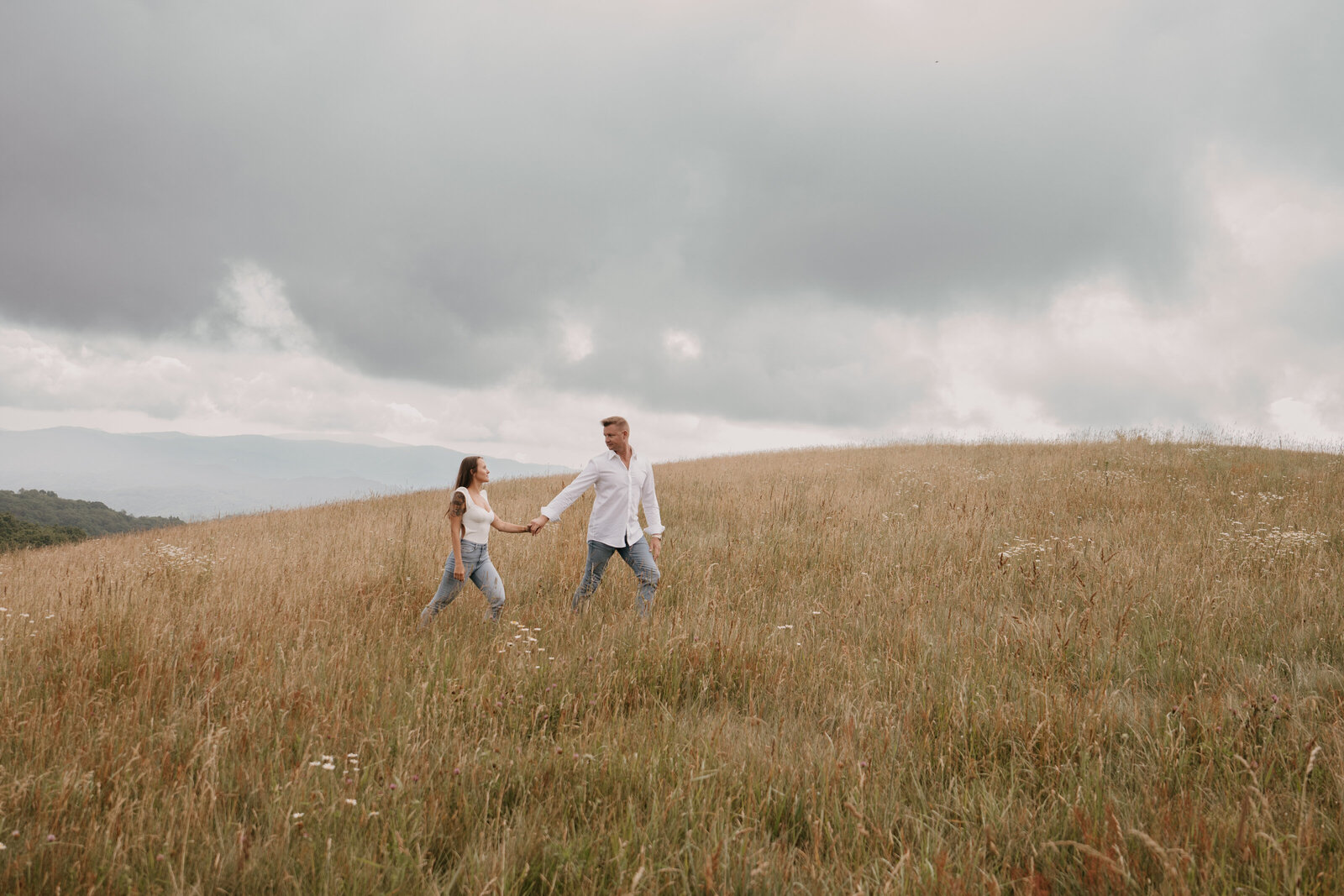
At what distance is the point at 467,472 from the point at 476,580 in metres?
0.99

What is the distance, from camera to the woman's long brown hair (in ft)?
18.3

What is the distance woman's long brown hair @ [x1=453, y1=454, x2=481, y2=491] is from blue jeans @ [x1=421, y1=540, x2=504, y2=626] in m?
0.54

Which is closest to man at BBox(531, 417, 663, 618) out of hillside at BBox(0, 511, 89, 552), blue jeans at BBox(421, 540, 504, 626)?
blue jeans at BBox(421, 540, 504, 626)

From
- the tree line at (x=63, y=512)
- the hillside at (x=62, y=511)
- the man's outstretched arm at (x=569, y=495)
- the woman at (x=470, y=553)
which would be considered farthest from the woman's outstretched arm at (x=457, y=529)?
the hillside at (x=62, y=511)

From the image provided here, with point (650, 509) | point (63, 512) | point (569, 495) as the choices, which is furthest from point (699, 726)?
point (63, 512)

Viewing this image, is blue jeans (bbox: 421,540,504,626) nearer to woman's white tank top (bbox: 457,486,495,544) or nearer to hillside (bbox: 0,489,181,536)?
woman's white tank top (bbox: 457,486,495,544)

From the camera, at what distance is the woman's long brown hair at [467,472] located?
5570mm

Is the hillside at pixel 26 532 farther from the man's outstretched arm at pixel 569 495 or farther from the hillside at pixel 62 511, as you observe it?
the man's outstretched arm at pixel 569 495

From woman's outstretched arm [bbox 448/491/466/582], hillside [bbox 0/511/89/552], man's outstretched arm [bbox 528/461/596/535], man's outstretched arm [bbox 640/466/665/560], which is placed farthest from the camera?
hillside [bbox 0/511/89/552]

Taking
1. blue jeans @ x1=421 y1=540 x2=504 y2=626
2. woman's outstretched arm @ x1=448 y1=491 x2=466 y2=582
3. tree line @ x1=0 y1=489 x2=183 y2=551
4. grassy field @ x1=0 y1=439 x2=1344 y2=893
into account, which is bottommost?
tree line @ x1=0 y1=489 x2=183 y2=551

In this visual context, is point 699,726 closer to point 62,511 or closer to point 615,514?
point 615,514

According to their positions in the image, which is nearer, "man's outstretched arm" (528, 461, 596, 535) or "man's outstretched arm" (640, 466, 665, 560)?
"man's outstretched arm" (528, 461, 596, 535)

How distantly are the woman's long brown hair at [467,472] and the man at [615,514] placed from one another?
0.72 meters

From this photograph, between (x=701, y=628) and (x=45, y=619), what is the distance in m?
5.37
